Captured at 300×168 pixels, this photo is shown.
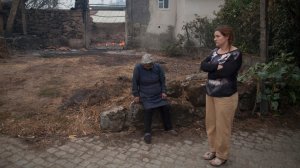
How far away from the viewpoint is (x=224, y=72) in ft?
13.5

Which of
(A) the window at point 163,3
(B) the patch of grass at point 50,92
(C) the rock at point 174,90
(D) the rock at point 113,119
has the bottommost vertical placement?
(D) the rock at point 113,119

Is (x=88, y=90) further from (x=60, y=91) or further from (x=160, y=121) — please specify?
(x=160, y=121)

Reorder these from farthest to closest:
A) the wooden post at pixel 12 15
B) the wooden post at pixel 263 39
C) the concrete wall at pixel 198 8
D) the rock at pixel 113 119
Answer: the wooden post at pixel 12 15 → the concrete wall at pixel 198 8 → the wooden post at pixel 263 39 → the rock at pixel 113 119

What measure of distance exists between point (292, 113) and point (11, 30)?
14.6m

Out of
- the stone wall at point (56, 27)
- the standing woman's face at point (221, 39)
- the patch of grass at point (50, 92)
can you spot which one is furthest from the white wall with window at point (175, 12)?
the standing woman's face at point (221, 39)

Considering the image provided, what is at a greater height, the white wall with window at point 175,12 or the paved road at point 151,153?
the white wall with window at point 175,12

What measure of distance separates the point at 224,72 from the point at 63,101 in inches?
153

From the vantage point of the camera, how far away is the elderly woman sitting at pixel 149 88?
17.7ft

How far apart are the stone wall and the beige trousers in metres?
14.9

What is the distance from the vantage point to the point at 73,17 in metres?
18.4

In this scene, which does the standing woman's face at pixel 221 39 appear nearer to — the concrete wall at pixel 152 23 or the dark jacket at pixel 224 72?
the dark jacket at pixel 224 72

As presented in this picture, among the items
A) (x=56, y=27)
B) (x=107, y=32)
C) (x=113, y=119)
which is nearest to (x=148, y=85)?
(x=113, y=119)

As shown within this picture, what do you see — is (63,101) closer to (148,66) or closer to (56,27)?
(148,66)

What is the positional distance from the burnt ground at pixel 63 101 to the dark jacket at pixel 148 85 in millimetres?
582
